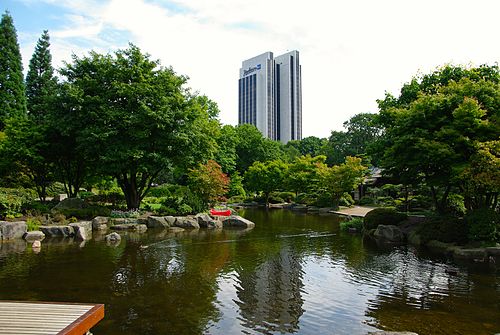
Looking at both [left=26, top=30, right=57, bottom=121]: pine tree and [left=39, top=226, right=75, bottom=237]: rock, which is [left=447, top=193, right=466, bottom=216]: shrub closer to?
[left=39, top=226, right=75, bottom=237]: rock

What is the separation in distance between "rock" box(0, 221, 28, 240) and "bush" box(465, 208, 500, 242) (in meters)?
17.3

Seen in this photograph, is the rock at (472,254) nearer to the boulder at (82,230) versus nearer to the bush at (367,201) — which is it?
the boulder at (82,230)

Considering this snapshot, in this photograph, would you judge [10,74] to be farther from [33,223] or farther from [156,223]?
[156,223]

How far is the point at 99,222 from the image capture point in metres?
18.0

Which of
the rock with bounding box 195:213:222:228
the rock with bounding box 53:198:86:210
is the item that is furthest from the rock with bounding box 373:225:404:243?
the rock with bounding box 53:198:86:210

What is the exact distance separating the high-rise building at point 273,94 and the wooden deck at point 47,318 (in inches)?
3266

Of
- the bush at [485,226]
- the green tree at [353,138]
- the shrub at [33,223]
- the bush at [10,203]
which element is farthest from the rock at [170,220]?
the green tree at [353,138]

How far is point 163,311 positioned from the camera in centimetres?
683

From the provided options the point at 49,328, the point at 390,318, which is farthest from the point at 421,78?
the point at 49,328

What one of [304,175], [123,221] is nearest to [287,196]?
[304,175]

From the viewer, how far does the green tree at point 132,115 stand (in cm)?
1908

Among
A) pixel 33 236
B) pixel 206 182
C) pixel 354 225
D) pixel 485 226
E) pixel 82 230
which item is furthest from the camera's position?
pixel 206 182

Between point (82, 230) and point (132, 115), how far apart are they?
6.79 meters

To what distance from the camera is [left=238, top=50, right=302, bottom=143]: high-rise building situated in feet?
288
